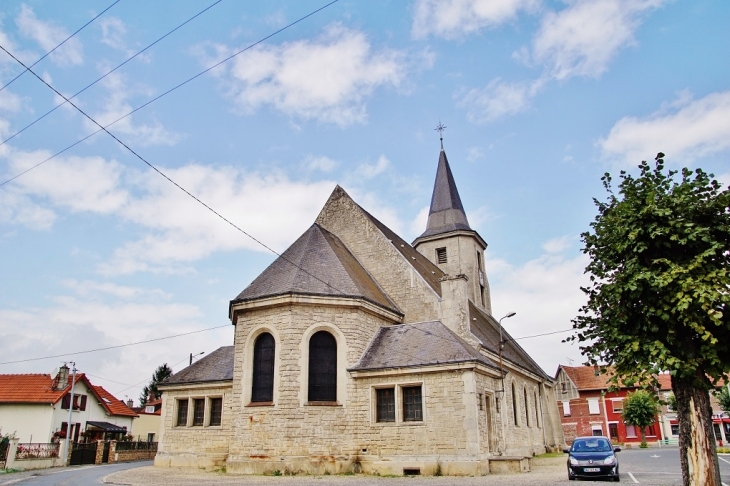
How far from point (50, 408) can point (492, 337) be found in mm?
26232

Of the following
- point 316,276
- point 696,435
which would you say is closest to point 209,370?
point 316,276

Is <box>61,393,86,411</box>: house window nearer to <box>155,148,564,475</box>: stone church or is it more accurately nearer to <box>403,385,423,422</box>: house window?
<box>155,148,564,475</box>: stone church

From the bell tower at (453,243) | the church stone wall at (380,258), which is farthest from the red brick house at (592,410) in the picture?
the church stone wall at (380,258)

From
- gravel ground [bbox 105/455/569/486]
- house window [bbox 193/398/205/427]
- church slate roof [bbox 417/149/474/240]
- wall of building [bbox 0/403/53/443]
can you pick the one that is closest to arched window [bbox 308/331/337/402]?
gravel ground [bbox 105/455/569/486]

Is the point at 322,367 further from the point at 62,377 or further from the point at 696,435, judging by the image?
the point at 62,377

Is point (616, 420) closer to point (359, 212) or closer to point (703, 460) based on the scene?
point (359, 212)

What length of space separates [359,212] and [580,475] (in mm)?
14639

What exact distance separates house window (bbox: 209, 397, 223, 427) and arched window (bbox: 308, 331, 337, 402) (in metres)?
4.82

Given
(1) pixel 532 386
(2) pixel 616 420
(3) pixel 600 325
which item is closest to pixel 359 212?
(1) pixel 532 386

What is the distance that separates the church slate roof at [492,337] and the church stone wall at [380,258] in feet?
8.49

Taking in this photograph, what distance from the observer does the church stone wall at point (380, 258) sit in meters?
22.8

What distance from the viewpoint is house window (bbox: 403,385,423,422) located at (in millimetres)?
17969

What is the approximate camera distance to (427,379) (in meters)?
17.9

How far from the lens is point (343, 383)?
61.9 ft
